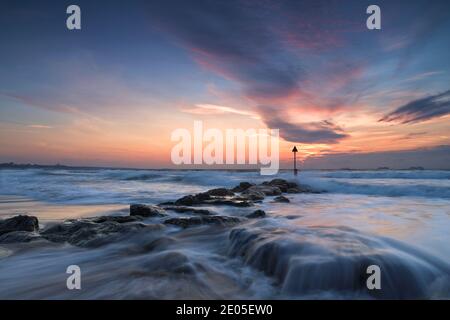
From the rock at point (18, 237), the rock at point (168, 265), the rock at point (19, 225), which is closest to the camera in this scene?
the rock at point (168, 265)

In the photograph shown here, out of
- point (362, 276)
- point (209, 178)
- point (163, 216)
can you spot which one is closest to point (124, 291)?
point (362, 276)

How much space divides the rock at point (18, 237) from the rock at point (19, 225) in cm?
28

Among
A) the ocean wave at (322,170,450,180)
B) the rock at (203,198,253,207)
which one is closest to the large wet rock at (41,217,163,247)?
the rock at (203,198,253,207)

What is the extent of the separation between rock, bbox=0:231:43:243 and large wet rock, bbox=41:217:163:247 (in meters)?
0.18

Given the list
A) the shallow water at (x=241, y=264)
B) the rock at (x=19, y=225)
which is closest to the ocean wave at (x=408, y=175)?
the shallow water at (x=241, y=264)

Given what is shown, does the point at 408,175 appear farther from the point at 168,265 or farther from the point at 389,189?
the point at 168,265

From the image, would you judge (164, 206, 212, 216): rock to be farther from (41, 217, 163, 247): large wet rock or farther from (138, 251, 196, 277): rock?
(138, 251, 196, 277): rock

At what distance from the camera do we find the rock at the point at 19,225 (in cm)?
645

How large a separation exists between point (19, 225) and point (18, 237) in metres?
0.63

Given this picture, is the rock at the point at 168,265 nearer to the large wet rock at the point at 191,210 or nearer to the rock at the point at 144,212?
the rock at the point at 144,212

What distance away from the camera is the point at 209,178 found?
32.9 metres

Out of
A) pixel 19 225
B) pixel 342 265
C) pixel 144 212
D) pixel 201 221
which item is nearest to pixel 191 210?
pixel 144 212

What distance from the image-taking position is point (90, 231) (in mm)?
6367

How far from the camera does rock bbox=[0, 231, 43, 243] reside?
5934 millimetres
